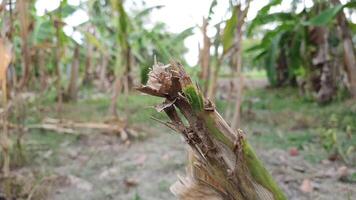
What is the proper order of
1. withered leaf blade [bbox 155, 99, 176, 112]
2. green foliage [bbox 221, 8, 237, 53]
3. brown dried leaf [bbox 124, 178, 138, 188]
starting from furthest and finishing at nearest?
brown dried leaf [bbox 124, 178, 138, 188] < green foliage [bbox 221, 8, 237, 53] < withered leaf blade [bbox 155, 99, 176, 112]

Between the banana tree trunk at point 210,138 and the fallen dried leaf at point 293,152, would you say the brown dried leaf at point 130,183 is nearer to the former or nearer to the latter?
the fallen dried leaf at point 293,152

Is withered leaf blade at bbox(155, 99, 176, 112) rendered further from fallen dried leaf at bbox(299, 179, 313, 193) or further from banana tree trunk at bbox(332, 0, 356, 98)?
banana tree trunk at bbox(332, 0, 356, 98)

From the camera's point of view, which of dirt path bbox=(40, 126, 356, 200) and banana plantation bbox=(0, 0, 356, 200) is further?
dirt path bbox=(40, 126, 356, 200)

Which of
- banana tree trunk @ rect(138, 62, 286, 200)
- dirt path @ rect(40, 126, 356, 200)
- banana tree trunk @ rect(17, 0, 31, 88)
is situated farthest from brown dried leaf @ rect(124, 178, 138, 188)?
banana tree trunk @ rect(138, 62, 286, 200)

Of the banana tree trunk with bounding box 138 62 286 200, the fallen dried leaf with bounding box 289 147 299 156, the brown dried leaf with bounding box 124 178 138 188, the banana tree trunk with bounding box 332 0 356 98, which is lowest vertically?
the brown dried leaf with bounding box 124 178 138 188

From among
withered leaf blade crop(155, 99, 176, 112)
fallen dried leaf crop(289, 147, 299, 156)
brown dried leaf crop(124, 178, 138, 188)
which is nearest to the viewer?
withered leaf blade crop(155, 99, 176, 112)

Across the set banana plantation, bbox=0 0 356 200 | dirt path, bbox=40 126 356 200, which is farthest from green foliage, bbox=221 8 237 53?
dirt path, bbox=40 126 356 200

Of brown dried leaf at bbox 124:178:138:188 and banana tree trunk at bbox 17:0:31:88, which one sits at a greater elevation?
banana tree trunk at bbox 17:0:31:88

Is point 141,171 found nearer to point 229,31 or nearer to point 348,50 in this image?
point 229,31

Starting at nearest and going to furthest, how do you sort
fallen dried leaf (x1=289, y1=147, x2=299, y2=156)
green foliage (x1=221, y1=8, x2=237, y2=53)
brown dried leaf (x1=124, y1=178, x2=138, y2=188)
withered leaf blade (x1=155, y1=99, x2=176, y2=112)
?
withered leaf blade (x1=155, y1=99, x2=176, y2=112)
green foliage (x1=221, y1=8, x2=237, y2=53)
brown dried leaf (x1=124, y1=178, x2=138, y2=188)
fallen dried leaf (x1=289, y1=147, x2=299, y2=156)

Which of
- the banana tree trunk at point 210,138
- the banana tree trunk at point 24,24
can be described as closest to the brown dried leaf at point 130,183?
the banana tree trunk at point 24,24

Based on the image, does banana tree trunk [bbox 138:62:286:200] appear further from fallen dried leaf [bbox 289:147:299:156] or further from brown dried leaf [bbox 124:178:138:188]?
fallen dried leaf [bbox 289:147:299:156]
